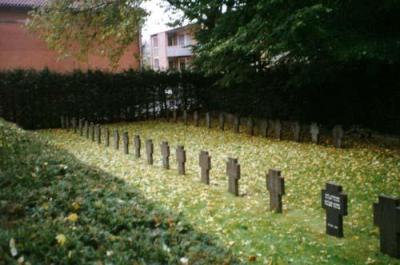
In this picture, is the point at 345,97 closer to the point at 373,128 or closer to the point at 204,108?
the point at 373,128

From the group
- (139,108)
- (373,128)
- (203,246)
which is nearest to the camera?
(203,246)

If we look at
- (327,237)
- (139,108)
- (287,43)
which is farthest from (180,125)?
(327,237)

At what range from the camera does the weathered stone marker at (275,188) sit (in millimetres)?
7848

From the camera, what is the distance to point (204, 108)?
83.9ft

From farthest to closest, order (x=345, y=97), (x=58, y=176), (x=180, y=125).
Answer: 1. (x=180, y=125)
2. (x=345, y=97)
3. (x=58, y=176)

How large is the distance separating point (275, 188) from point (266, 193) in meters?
1.47

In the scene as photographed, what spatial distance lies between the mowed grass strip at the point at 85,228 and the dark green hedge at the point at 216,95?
12.5 meters

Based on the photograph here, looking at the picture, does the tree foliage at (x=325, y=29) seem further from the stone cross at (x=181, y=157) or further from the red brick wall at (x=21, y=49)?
the red brick wall at (x=21, y=49)

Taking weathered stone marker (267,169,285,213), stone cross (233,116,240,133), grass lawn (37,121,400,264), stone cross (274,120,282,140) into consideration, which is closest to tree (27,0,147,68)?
stone cross (233,116,240,133)

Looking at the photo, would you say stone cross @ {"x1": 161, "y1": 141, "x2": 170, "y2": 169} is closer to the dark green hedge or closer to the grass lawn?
the grass lawn

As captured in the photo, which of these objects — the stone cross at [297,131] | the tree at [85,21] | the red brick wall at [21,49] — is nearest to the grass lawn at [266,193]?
the stone cross at [297,131]

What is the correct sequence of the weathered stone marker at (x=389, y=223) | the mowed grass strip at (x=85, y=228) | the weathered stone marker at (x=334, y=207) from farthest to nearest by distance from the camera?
1. the weathered stone marker at (x=334, y=207)
2. the weathered stone marker at (x=389, y=223)
3. the mowed grass strip at (x=85, y=228)

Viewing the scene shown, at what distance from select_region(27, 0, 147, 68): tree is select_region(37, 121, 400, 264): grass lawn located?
8.04 meters

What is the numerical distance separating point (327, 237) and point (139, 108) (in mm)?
19187
